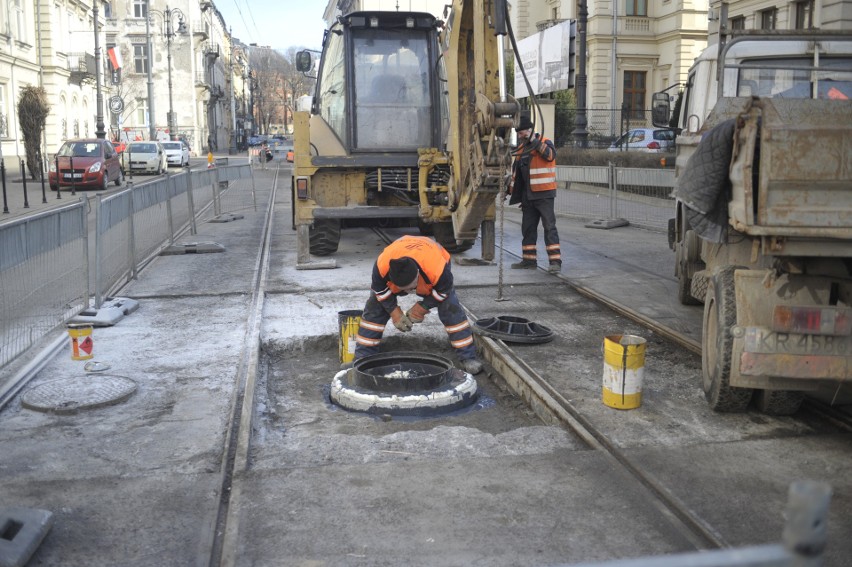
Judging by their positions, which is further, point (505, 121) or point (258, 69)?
point (258, 69)

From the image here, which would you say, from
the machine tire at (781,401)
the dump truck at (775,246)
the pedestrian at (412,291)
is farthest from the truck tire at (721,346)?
the pedestrian at (412,291)

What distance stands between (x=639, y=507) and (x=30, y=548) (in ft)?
8.75

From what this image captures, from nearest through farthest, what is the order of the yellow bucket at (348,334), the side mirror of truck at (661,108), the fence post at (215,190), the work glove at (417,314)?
the work glove at (417,314) → the yellow bucket at (348,334) → the side mirror of truck at (661,108) → the fence post at (215,190)

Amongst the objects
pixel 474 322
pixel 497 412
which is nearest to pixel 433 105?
pixel 474 322

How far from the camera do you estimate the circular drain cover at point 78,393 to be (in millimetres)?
5609

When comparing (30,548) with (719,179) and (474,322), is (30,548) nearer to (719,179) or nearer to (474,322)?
(719,179)

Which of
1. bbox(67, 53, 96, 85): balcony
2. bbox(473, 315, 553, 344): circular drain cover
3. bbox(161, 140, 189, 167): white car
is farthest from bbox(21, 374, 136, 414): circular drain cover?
bbox(67, 53, 96, 85): balcony

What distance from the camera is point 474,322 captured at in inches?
311

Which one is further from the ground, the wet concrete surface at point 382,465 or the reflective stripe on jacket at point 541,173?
the reflective stripe on jacket at point 541,173

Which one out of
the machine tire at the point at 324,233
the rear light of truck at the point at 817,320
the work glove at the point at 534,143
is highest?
the work glove at the point at 534,143

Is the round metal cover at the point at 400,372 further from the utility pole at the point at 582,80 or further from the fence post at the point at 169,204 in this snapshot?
the utility pole at the point at 582,80

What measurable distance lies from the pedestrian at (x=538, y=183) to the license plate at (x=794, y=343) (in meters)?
5.80

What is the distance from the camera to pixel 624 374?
545cm

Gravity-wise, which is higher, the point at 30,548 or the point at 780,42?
the point at 780,42
